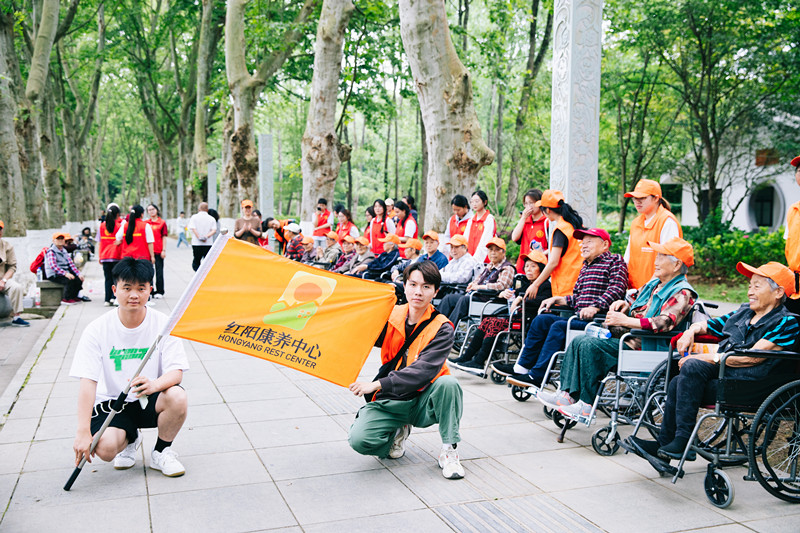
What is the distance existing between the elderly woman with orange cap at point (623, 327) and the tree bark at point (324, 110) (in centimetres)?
1153

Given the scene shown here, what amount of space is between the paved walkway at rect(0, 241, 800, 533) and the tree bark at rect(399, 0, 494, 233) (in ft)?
17.0

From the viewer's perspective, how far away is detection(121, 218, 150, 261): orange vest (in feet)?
40.5

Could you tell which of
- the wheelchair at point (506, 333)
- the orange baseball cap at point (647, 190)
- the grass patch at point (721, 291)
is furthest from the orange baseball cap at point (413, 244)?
the grass patch at point (721, 291)

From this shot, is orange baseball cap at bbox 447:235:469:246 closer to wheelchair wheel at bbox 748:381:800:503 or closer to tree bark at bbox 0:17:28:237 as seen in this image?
wheelchair wheel at bbox 748:381:800:503

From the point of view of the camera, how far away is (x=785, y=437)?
4488mm

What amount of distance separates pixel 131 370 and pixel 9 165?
34.7ft

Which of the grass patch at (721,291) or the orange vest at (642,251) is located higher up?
the orange vest at (642,251)

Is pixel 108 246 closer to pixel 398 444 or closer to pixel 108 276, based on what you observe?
pixel 108 276

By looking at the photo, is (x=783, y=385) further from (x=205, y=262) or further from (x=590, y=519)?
(x=205, y=262)

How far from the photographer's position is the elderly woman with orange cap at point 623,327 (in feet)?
16.7

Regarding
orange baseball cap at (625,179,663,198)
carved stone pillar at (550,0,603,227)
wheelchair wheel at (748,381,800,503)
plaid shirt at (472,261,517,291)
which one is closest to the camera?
wheelchair wheel at (748,381,800,503)

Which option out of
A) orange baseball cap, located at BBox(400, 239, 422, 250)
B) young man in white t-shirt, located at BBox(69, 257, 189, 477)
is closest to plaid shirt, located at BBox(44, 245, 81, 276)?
orange baseball cap, located at BBox(400, 239, 422, 250)

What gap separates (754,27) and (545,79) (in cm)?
1059

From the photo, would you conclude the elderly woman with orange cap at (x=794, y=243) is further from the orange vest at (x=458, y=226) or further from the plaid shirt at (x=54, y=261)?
the plaid shirt at (x=54, y=261)
